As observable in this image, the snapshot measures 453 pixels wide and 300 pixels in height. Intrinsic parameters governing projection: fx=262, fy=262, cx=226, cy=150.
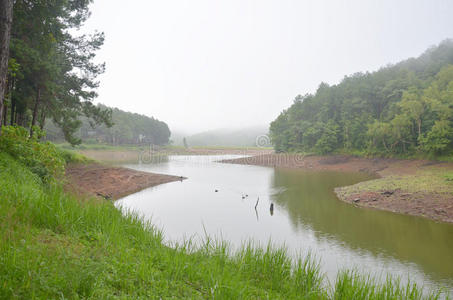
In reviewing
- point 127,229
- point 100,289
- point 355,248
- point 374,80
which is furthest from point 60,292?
point 374,80

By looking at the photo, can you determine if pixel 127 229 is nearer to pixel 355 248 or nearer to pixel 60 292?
pixel 60 292

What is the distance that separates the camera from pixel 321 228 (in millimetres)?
12094

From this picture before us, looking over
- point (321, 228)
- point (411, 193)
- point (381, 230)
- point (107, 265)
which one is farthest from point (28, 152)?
point (411, 193)

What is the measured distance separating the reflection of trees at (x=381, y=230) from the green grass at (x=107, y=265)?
610 cm

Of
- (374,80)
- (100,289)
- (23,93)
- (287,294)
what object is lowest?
(287,294)

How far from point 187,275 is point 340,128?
4375 cm

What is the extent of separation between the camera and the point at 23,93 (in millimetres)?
12391

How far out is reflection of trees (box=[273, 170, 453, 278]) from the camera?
9203mm

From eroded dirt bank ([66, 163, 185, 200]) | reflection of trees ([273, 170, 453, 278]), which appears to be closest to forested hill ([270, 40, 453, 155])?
reflection of trees ([273, 170, 453, 278])

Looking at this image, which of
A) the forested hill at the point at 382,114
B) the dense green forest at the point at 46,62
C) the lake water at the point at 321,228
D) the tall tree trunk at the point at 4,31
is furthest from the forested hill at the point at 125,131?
the tall tree trunk at the point at 4,31

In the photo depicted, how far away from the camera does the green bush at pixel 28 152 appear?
8.04m

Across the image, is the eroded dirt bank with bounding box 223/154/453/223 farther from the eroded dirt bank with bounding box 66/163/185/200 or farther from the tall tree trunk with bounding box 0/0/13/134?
the tall tree trunk with bounding box 0/0/13/134

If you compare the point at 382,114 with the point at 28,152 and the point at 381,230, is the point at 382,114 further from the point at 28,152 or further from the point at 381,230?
the point at 28,152

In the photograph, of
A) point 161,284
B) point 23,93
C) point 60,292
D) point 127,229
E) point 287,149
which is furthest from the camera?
point 287,149
